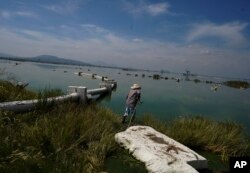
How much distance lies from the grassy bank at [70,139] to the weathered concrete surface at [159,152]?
31 cm

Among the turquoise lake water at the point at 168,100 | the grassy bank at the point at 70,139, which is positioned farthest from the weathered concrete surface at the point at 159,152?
the turquoise lake water at the point at 168,100

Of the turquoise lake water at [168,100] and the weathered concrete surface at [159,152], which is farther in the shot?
the turquoise lake water at [168,100]

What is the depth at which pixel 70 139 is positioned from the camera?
7.65 meters

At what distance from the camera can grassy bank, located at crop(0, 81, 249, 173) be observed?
5.67 meters

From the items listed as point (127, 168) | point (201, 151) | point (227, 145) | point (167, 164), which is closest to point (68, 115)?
point (127, 168)

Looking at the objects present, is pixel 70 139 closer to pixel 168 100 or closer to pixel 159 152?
pixel 159 152

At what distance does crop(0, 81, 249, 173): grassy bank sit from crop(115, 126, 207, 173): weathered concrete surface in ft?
1.00

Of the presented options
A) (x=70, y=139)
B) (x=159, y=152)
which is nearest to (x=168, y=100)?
(x=159, y=152)

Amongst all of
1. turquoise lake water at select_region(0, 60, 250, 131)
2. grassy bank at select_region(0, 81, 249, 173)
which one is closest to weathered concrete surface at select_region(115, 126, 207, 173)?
grassy bank at select_region(0, 81, 249, 173)

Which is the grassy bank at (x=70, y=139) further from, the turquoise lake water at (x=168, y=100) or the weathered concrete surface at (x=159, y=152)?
the turquoise lake water at (x=168, y=100)

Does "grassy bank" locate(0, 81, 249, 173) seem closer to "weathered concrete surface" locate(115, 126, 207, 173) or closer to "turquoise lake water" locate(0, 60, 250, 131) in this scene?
"weathered concrete surface" locate(115, 126, 207, 173)

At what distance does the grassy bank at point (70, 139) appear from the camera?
567 cm

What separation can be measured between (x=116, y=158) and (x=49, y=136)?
1.72m

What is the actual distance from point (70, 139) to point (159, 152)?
2.19 metres
